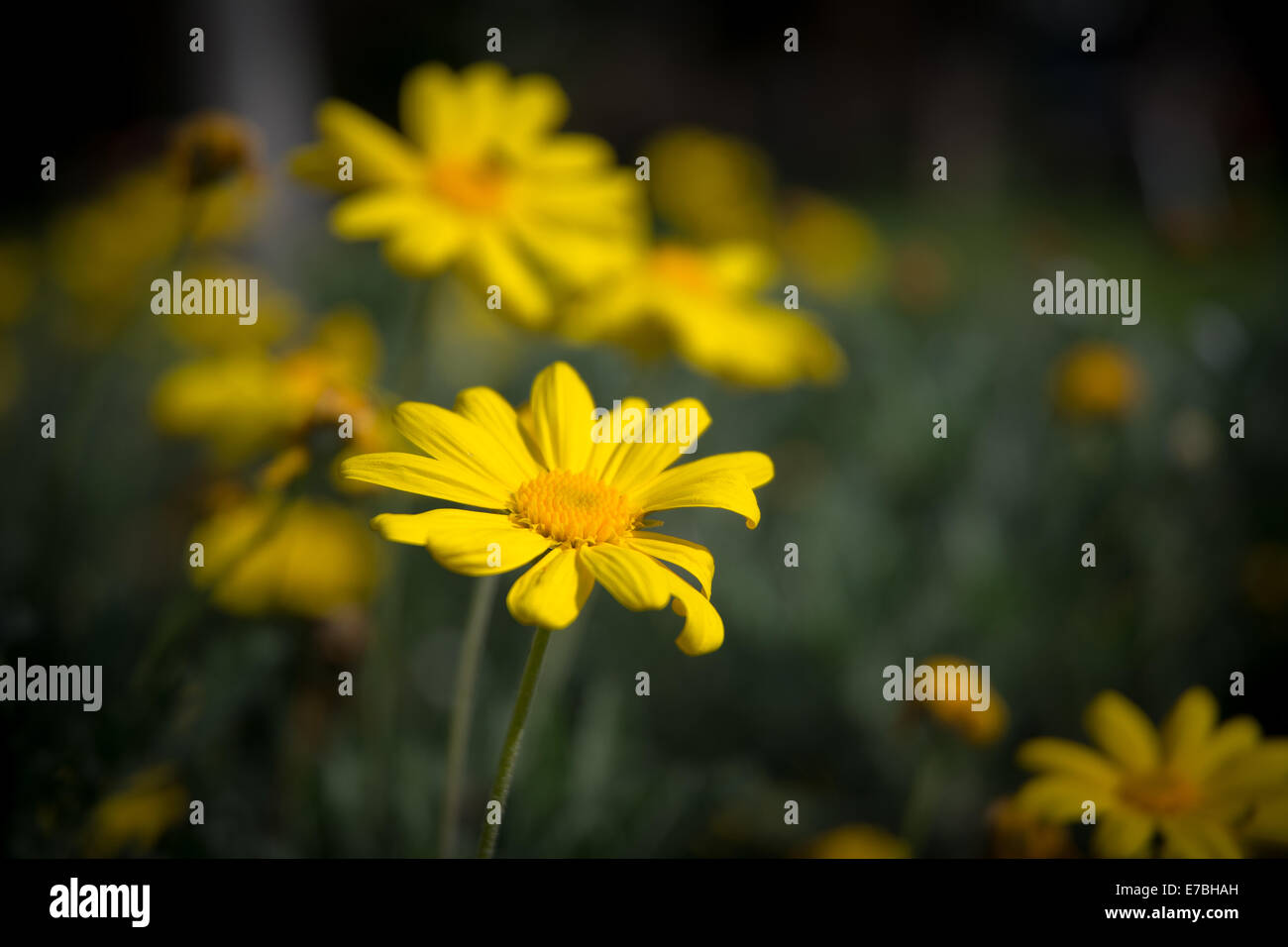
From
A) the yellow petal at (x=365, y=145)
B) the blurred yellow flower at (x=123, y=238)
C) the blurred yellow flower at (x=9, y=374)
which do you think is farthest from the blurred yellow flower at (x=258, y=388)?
the blurred yellow flower at (x=9, y=374)

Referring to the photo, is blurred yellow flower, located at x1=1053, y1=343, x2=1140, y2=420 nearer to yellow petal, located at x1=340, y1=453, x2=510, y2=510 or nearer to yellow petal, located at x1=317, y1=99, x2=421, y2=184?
yellow petal, located at x1=317, y1=99, x2=421, y2=184

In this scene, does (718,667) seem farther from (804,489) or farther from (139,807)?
(139,807)

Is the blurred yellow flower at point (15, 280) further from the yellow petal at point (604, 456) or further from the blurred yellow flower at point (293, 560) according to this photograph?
the yellow petal at point (604, 456)

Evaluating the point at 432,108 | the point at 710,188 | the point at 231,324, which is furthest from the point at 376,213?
the point at 710,188

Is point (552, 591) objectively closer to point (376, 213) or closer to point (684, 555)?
point (684, 555)
